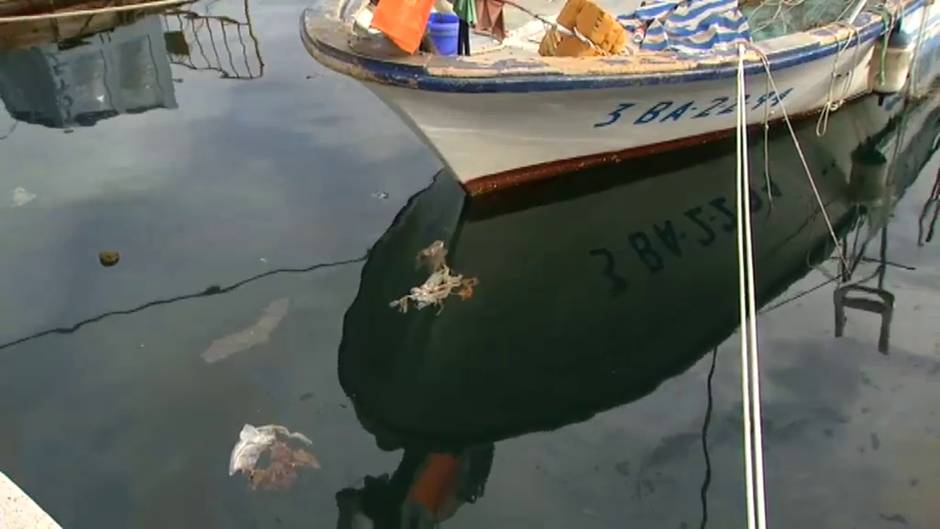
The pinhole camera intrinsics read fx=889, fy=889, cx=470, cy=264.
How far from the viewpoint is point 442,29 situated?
19.0 ft

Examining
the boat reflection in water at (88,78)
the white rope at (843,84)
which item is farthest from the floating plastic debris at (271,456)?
the white rope at (843,84)

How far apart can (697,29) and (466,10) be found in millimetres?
1920

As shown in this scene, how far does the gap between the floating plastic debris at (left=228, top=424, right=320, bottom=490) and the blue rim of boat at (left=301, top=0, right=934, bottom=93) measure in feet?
7.31

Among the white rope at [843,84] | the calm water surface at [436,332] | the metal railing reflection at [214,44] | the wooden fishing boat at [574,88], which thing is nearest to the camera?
the calm water surface at [436,332]

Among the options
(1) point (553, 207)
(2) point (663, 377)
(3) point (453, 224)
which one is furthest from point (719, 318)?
(3) point (453, 224)

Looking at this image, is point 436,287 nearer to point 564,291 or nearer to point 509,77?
point 564,291

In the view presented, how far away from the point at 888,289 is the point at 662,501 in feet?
8.32

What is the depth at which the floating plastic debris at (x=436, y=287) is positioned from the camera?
18.4 feet

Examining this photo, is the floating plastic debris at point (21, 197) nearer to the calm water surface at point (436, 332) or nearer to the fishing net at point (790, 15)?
the calm water surface at point (436, 332)

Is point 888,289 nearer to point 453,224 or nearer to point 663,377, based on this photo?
point 663,377

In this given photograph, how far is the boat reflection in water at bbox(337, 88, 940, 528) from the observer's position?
15.3 ft

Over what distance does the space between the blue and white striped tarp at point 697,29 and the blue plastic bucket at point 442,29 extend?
1.49 meters

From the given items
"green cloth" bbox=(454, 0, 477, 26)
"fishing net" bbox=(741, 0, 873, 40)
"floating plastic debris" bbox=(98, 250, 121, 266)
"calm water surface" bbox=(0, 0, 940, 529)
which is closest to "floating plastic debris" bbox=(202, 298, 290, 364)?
"calm water surface" bbox=(0, 0, 940, 529)

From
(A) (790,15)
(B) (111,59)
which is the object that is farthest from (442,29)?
(B) (111,59)
